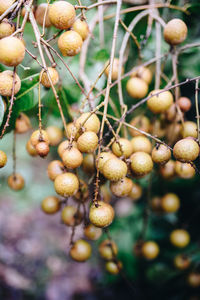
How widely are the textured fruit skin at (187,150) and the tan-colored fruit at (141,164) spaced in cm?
8

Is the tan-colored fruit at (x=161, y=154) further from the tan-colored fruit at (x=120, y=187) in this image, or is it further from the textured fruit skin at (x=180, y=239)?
the textured fruit skin at (x=180, y=239)

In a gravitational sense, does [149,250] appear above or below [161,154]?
below

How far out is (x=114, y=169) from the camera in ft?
2.23

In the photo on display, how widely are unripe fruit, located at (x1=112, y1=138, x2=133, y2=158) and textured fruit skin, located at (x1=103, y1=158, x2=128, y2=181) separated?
0.15 feet

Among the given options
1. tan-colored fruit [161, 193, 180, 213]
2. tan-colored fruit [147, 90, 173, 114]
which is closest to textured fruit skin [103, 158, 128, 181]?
tan-colored fruit [147, 90, 173, 114]

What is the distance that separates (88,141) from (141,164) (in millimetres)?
171

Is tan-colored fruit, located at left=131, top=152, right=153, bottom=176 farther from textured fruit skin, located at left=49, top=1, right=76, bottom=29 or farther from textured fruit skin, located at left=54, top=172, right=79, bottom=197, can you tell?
textured fruit skin, located at left=49, top=1, right=76, bottom=29

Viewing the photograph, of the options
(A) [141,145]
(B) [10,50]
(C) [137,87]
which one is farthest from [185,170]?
(B) [10,50]

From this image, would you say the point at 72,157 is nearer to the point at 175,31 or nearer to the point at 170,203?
the point at 175,31

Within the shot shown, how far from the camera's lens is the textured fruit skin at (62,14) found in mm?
684

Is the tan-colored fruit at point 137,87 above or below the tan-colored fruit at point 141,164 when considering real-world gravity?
above

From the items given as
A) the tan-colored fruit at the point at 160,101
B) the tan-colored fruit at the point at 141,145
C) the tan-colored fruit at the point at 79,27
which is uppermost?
the tan-colored fruit at the point at 79,27

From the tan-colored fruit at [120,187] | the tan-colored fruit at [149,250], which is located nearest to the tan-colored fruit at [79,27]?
the tan-colored fruit at [120,187]

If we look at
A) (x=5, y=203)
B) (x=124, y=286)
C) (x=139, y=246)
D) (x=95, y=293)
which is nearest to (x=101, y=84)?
(x=139, y=246)
